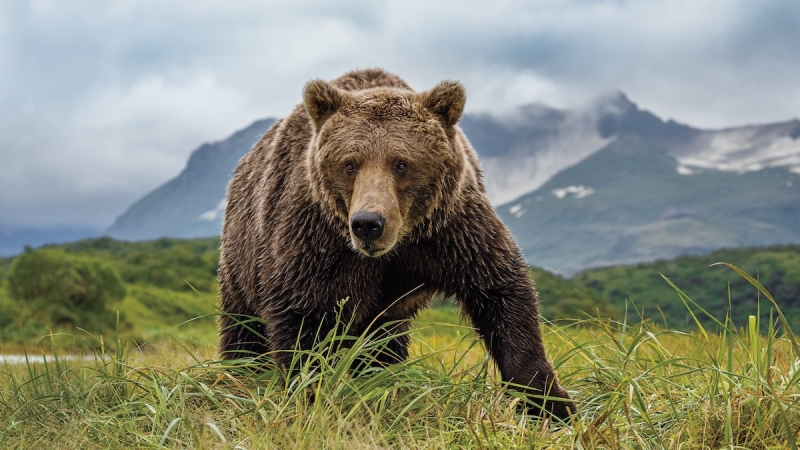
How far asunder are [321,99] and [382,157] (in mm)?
620

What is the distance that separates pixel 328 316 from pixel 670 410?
190 centimetres

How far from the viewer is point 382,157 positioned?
13.9 feet

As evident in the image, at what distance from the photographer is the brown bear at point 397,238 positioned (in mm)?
4355

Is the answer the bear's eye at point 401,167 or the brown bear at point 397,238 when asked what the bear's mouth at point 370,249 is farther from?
the bear's eye at point 401,167

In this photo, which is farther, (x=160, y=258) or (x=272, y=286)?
(x=160, y=258)

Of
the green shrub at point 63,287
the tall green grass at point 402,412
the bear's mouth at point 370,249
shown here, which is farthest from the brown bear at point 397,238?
the green shrub at point 63,287

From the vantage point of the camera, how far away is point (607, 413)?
3643mm

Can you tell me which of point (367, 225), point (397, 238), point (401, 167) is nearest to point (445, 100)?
point (401, 167)

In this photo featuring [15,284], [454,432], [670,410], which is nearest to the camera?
[454,432]

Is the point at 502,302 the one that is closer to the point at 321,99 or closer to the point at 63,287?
the point at 321,99

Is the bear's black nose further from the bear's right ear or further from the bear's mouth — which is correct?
the bear's right ear

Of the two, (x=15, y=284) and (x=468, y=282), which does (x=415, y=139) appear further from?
(x=15, y=284)

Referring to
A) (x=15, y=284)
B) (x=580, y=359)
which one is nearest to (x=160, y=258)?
(x=15, y=284)

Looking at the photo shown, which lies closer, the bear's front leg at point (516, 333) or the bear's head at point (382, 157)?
the bear's head at point (382, 157)
